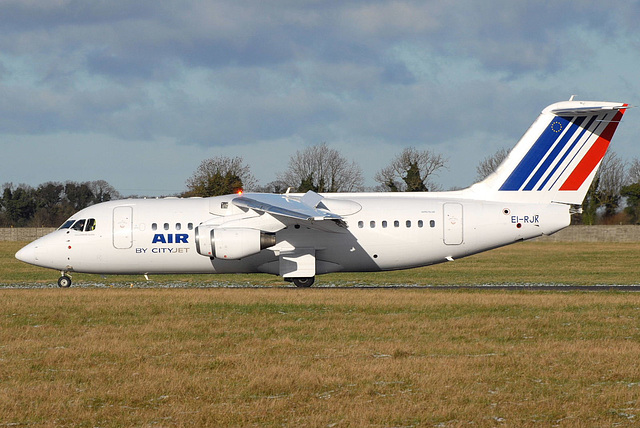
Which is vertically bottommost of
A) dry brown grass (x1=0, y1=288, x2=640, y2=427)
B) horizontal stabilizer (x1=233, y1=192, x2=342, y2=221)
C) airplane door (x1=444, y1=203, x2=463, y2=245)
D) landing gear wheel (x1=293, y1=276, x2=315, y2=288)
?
dry brown grass (x1=0, y1=288, x2=640, y2=427)

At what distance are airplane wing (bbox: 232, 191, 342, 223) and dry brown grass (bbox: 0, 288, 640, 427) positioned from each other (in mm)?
3902

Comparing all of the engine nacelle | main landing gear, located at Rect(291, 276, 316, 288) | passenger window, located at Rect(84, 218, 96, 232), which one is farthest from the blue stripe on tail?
passenger window, located at Rect(84, 218, 96, 232)

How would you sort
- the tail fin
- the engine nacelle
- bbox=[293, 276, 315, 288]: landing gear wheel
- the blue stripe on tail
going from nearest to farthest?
the engine nacelle
the tail fin
the blue stripe on tail
bbox=[293, 276, 315, 288]: landing gear wheel

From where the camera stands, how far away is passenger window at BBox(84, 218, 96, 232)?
28.6 m

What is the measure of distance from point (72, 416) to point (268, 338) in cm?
637

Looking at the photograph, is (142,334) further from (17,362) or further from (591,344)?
(591,344)

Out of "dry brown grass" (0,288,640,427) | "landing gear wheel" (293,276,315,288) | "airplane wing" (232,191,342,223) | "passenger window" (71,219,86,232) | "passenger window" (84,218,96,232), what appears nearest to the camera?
"dry brown grass" (0,288,640,427)

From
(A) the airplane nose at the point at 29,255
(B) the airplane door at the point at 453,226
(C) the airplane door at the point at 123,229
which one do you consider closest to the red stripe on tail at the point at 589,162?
(B) the airplane door at the point at 453,226

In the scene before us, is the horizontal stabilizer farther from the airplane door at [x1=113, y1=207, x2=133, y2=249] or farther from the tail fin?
the tail fin

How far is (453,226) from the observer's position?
90.1 feet

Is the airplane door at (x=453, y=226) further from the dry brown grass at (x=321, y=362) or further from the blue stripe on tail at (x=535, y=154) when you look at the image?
the dry brown grass at (x=321, y=362)

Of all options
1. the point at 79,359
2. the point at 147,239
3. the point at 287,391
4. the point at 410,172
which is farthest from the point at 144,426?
the point at 410,172

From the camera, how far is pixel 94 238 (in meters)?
28.5

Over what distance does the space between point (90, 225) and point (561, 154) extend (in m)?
18.0
